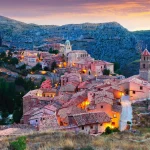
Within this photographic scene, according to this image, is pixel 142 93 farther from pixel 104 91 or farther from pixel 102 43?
pixel 102 43

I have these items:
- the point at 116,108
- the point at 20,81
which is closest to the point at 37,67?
the point at 20,81

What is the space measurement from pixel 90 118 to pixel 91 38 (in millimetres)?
99462

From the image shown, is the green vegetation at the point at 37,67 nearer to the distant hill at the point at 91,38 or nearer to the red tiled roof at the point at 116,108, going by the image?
the red tiled roof at the point at 116,108

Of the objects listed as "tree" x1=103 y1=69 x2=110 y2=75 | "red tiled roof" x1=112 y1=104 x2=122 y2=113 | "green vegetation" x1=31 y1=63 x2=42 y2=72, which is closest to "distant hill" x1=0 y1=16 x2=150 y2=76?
"green vegetation" x1=31 y1=63 x2=42 y2=72

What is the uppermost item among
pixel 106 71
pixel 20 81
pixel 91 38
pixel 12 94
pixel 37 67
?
pixel 91 38

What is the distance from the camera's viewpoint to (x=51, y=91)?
37844 mm

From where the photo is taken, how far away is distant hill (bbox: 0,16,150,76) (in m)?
105

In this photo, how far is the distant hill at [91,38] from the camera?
105 metres

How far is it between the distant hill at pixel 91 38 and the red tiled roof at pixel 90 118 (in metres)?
67.8

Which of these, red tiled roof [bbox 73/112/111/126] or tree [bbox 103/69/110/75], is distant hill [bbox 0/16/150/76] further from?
red tiled roof [bbox 73/112/111/126]

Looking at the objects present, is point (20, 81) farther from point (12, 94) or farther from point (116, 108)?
point (116, 108)

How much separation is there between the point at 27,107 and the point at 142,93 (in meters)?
12.4

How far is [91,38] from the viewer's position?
12088 cm

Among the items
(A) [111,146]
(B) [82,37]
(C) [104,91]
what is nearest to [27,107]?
(C) [104,91]
